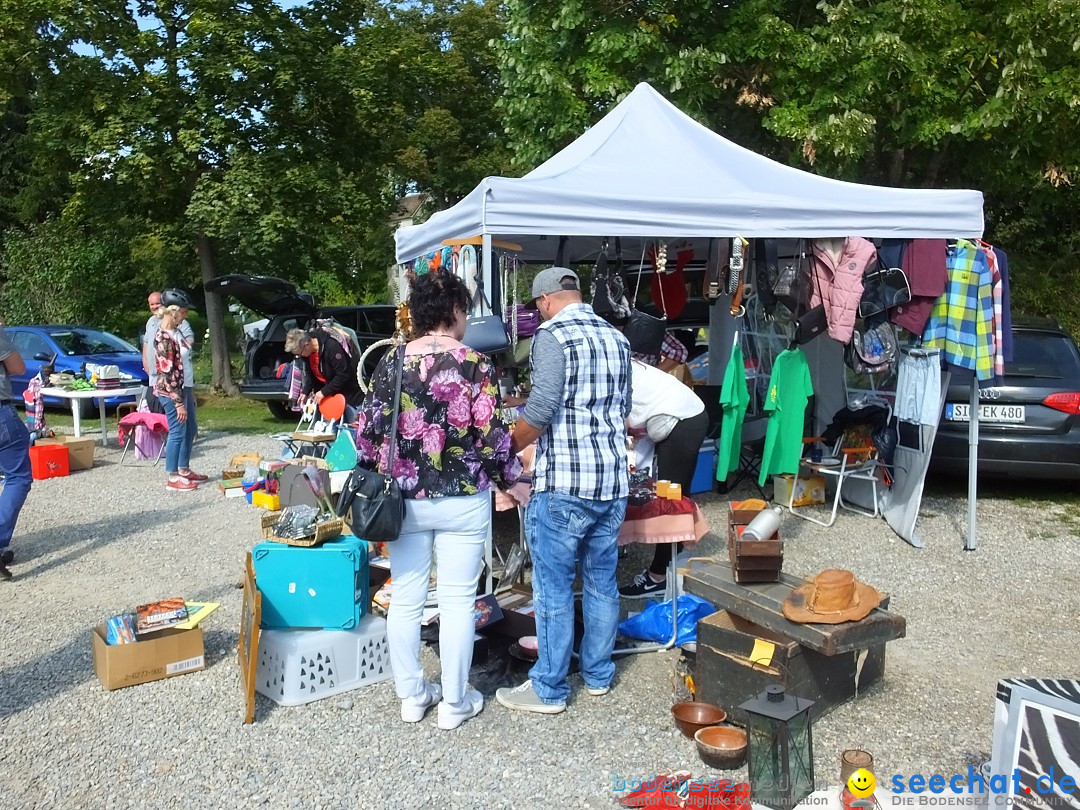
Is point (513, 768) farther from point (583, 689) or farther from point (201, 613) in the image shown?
point (201, 613)

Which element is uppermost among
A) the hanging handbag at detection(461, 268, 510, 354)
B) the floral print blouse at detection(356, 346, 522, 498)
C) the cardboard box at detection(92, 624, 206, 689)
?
the hanging handbag at detection(461, 268, 510, 354)

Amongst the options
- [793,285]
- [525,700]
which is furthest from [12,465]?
[793,285]

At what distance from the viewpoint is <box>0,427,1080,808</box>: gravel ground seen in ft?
10.5

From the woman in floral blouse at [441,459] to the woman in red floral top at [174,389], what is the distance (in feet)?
16.5

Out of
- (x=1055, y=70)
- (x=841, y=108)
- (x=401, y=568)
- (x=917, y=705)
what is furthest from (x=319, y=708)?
(x=1055, y=70)

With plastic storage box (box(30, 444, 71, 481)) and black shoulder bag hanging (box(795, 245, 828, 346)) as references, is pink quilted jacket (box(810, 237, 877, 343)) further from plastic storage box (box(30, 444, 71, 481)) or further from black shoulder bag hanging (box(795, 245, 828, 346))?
plastic storage box (box(30, 444, 71, 481))

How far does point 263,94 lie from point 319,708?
41.4 feet

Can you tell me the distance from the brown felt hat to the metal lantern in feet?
1.42

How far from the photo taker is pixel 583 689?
393cm

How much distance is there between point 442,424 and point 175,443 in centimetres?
569

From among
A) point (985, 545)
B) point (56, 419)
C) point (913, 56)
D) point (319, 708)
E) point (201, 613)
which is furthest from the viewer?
point (56, 419)

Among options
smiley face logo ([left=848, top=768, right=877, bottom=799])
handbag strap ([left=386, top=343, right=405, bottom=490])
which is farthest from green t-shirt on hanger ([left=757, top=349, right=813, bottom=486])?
smiley face logo ([left=848, top=768, right=877, bottom=799])

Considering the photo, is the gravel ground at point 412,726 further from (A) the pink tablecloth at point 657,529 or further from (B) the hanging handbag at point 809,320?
(B) the hanging handbag at point 809,320

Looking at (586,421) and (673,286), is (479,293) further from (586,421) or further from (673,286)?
(673,286)
